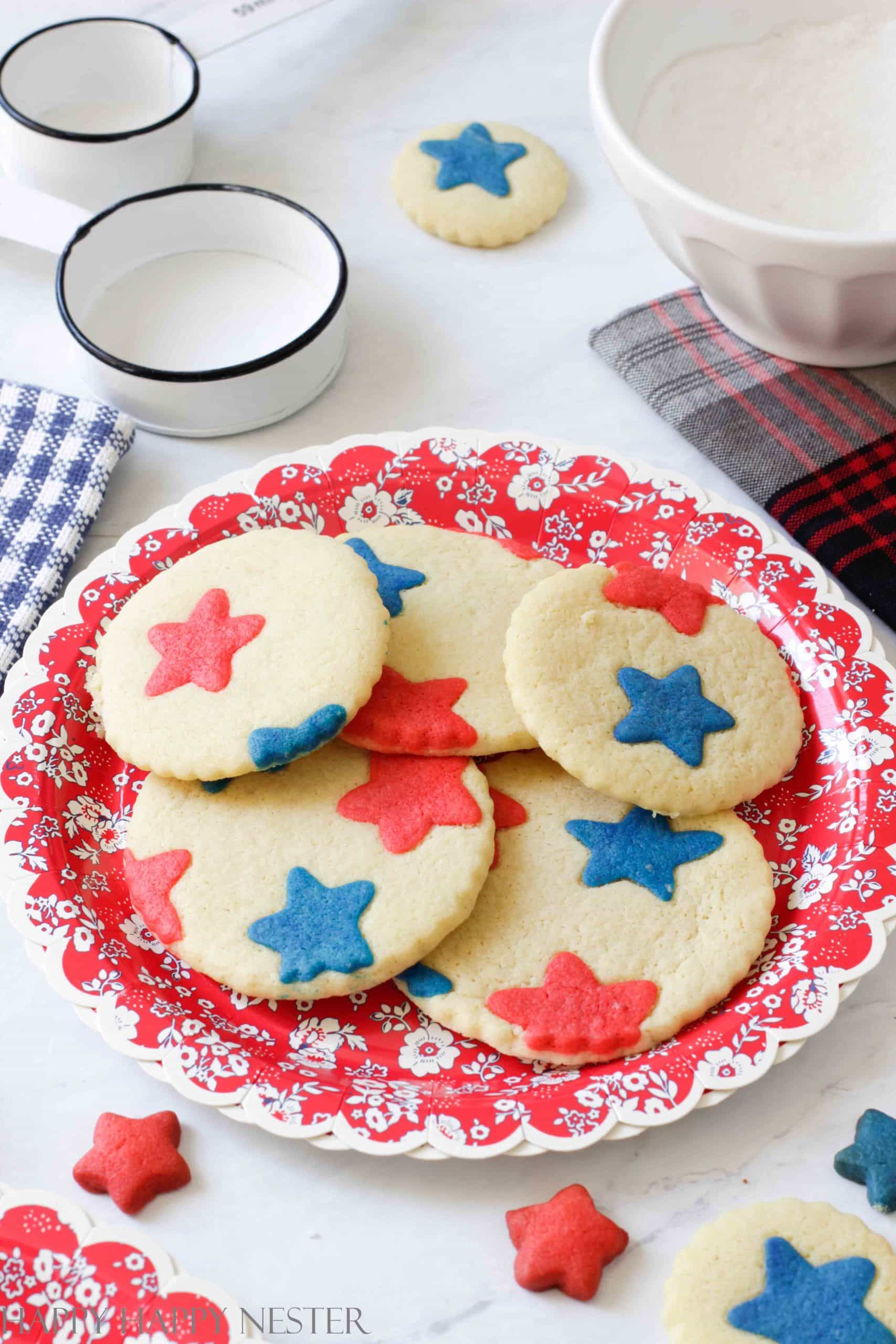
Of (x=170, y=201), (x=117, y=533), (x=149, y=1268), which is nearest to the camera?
(x=149, y=1268)

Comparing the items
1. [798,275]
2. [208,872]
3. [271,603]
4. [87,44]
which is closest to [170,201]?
[87,44]

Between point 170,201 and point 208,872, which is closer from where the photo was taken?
point 208,872

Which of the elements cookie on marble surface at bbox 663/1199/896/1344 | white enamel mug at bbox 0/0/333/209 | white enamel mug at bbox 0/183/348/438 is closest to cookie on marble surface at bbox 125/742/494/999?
cookie on marble surface at bbox 663/1199/896/1344

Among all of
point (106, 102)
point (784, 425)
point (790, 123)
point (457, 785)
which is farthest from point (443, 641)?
point (106, 102)

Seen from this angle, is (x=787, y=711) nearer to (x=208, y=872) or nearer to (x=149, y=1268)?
(x=208, y=872)

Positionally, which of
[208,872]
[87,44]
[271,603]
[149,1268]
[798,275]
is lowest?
[149,1268]

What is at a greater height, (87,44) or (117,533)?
(87,44)
